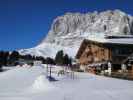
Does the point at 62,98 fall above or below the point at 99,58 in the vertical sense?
below

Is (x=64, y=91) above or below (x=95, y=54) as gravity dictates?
below

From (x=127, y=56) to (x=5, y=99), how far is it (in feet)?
123

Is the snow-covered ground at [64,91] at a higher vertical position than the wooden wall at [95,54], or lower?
lower

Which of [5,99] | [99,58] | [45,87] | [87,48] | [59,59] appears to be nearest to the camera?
[5,99]

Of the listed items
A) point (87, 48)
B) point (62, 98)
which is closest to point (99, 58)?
Result: point (87, 48)

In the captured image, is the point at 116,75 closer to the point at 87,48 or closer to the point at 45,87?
the point at 45,87

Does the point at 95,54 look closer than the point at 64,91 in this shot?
No

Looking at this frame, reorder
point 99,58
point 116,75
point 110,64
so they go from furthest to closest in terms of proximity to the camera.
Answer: point 99,58, point 110,64, point 116,75

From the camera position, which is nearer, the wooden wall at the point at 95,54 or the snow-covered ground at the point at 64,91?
the snow-covered ground at the point at 64,91

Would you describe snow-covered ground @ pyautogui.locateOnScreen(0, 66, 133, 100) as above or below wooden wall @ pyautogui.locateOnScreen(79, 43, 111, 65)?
below

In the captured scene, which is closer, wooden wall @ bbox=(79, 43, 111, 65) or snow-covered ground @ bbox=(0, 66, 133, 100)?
snow-covered ground @ bbox=(0, 66, 133, 100)

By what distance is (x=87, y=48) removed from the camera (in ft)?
229

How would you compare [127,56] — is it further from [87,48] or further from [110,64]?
[87,48]

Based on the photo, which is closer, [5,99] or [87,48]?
[5,99]
